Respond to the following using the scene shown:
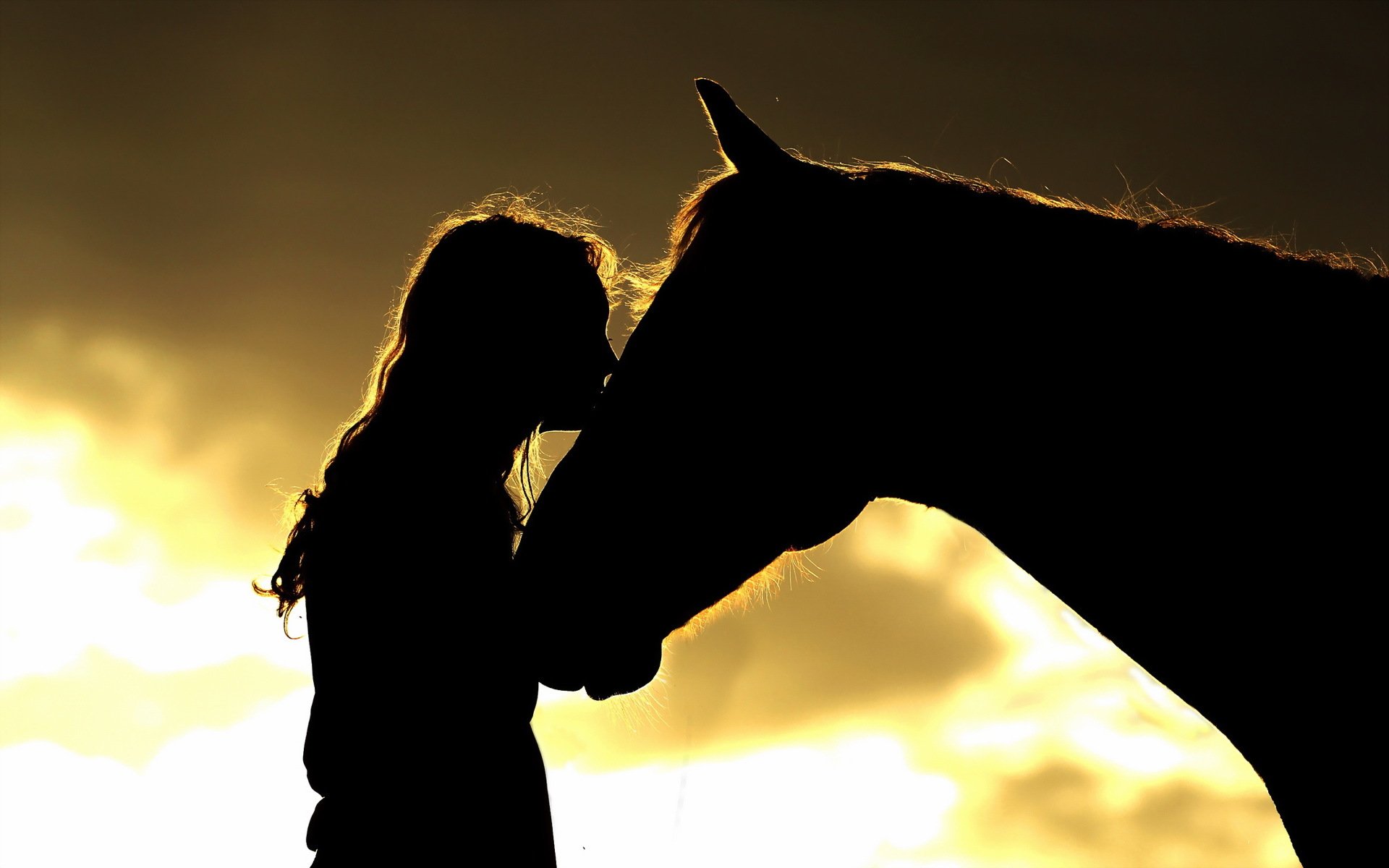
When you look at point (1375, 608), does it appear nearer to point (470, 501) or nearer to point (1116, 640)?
point (1116, 640)

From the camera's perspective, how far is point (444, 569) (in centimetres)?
198

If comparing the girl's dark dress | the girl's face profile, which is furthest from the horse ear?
the girl's dark dress

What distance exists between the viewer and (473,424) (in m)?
2.26

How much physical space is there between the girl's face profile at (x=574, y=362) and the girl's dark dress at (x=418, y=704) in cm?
42

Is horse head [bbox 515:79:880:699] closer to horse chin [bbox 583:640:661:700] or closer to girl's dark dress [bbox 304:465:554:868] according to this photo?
horse chin [bbox 583:640:661:700]

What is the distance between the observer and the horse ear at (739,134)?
1805 mm

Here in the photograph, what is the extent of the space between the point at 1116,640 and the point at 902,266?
0.73 metres

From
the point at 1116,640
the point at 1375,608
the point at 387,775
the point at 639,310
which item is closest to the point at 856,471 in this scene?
the point at 1116,640

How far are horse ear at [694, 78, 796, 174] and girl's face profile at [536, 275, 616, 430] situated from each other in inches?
27.5

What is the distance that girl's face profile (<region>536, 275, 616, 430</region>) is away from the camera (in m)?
2.31

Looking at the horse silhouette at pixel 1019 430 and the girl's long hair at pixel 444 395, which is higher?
the girl's long hair at pixel 444 395

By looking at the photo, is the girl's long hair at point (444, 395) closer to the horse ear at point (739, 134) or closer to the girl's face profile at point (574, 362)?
the girl's face profile at point (574, 362)

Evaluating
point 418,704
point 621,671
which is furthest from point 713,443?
point 418,704

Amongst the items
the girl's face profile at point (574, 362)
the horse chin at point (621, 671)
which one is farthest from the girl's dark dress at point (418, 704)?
the girl's face profile at point (574, 362)
